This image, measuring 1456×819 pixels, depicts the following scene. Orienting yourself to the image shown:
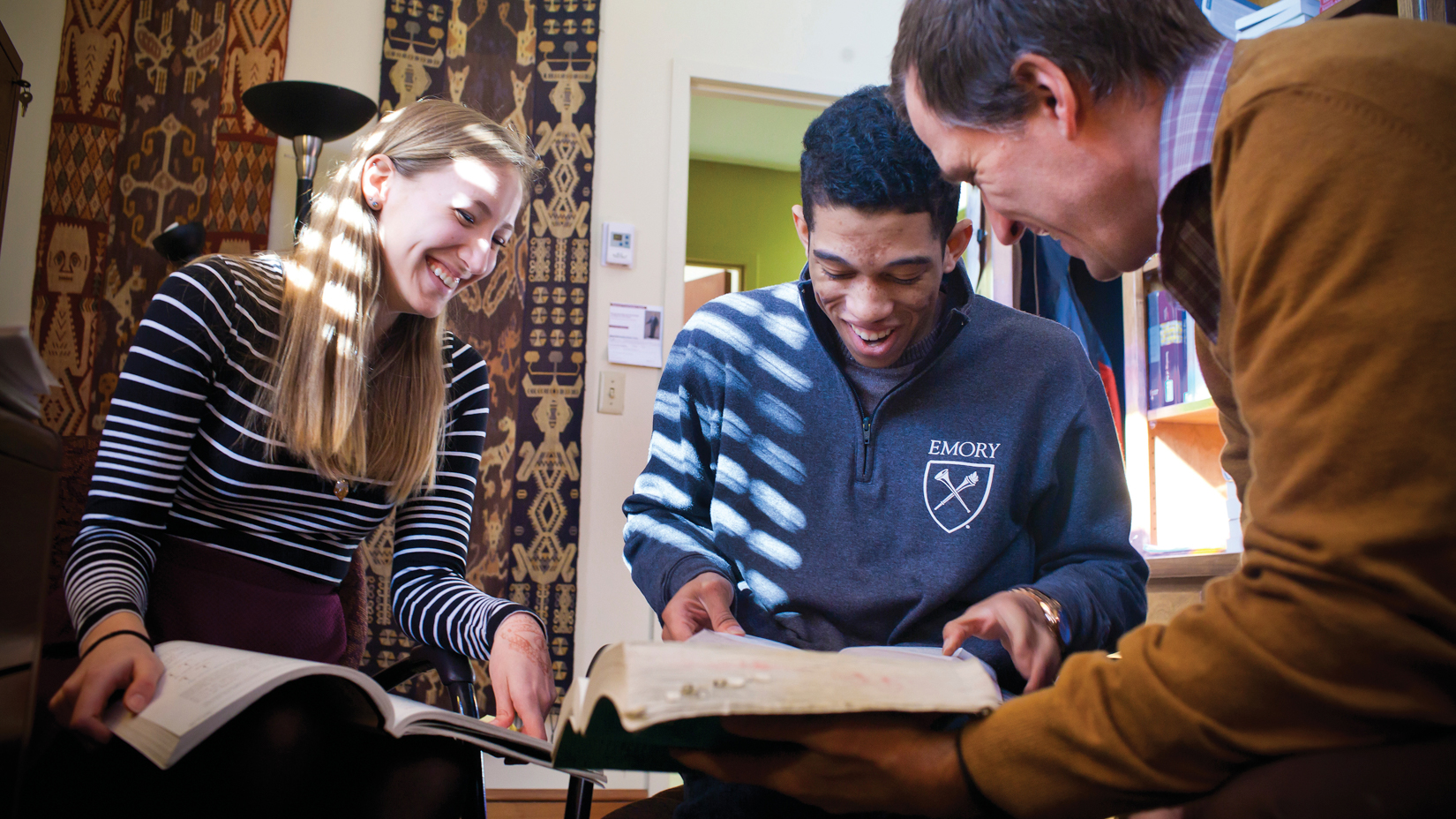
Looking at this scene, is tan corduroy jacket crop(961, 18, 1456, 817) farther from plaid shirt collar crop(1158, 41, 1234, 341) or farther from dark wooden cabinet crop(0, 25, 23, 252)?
dark wooden cabinet crop(0, 25, 23, 252)

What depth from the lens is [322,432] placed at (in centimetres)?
125

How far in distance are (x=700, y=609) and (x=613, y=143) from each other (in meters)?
2.27

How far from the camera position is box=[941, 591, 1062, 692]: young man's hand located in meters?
0.94

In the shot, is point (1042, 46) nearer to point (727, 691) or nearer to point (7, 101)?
point (727, 691)

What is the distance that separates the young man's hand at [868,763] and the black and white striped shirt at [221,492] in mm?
697

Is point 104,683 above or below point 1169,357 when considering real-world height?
below

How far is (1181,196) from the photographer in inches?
29.3

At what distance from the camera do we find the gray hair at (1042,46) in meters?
0.79

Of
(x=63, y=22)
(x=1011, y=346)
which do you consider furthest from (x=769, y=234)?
(x=1011, y=346)

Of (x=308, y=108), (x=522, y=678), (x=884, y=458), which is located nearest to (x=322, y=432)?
(x=522, y=678)

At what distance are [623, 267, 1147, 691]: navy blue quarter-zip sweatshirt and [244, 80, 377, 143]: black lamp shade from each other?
164 cm

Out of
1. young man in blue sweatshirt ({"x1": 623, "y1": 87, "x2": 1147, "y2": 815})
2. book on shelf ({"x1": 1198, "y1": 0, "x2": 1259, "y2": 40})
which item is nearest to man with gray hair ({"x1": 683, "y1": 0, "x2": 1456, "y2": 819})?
young man in blue sweatshirt ({"x1": 623, "y1": 87, "x2": 1147, "y2": 815})

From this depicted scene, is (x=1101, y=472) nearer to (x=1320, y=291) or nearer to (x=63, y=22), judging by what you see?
(x=1320, y=291)

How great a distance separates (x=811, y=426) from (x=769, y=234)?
3.89 metres
